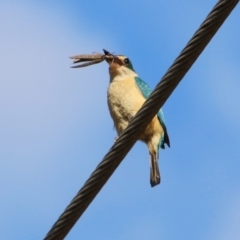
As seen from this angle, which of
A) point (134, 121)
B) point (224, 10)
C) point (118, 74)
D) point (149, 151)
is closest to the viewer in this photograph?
point (224, 10)

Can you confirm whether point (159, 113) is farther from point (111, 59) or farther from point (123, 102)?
point (111, 59)

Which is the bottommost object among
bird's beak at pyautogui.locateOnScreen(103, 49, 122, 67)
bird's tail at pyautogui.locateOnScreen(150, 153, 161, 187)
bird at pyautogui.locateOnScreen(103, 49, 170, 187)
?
bird's tail at pyautogui.locateOnScreen(150, 153, 161, 187)

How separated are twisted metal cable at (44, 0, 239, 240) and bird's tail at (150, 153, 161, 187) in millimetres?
3364

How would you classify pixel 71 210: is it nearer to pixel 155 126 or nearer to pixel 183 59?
pixel 183 59

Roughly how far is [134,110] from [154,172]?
2.57 feet

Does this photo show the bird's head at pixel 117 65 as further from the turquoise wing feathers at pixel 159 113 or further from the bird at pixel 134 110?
the turquoise wing feathers at pixel 159 113

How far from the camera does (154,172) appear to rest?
26.0 feet

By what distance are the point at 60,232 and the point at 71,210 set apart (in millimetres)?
137

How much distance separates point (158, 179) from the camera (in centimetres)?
785

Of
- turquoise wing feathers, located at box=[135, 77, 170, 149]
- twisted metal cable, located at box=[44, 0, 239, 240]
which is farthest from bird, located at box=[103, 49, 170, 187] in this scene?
twisted metal cable, located at box=[44, 0, 239, 240]

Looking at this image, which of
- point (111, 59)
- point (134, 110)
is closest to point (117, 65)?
point (111, 59)

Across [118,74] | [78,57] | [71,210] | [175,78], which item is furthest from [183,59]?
[118,74]

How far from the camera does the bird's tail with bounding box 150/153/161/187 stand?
7820 millimetres

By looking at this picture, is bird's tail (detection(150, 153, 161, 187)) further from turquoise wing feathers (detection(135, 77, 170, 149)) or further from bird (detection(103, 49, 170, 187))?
turquoise wing feathers (detection(135, 77, 170, 149))
